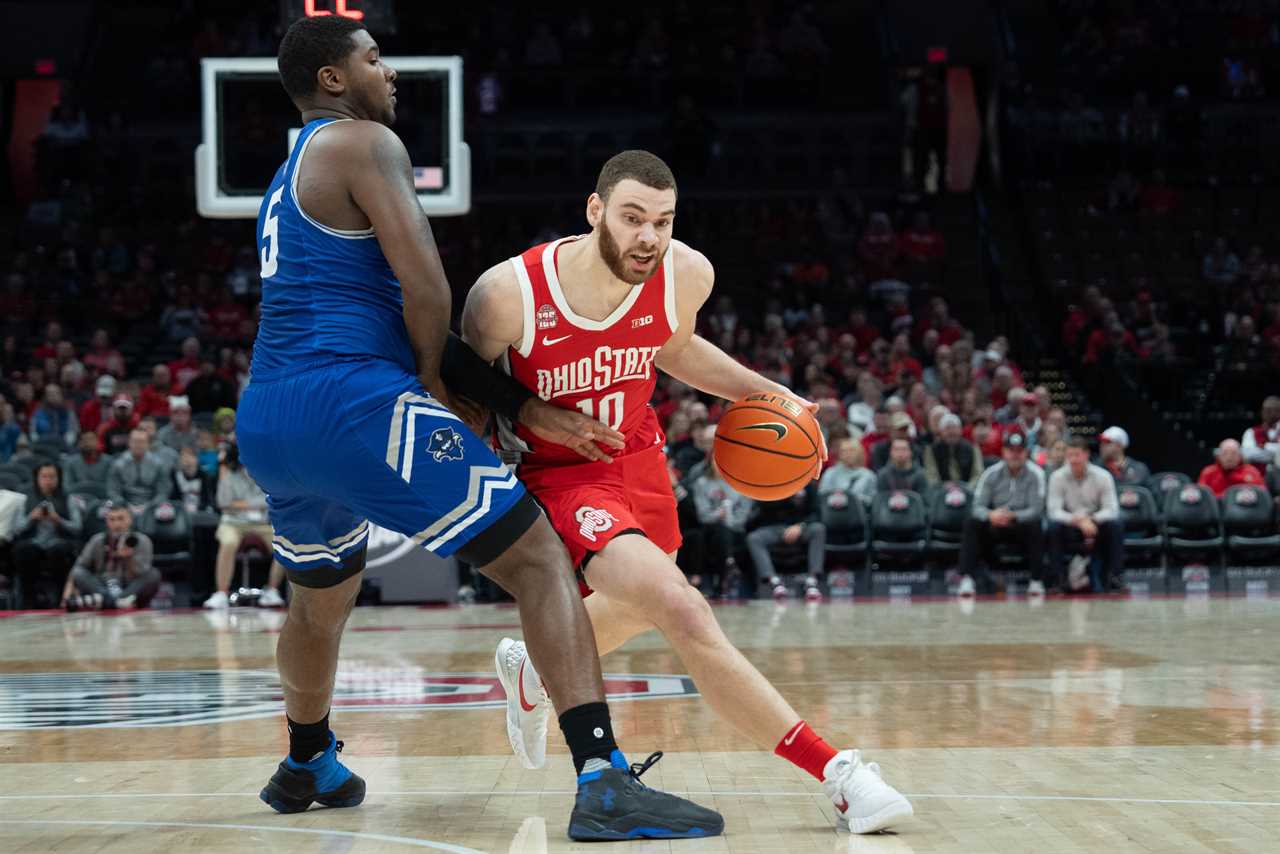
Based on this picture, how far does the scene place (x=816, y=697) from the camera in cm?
607

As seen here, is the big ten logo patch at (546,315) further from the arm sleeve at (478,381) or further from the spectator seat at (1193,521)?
the spectator seat at (1193,521)

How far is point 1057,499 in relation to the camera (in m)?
12.6

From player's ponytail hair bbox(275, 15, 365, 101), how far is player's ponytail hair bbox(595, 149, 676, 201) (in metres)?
0.70

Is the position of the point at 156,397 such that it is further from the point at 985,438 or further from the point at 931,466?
the point at 985,438

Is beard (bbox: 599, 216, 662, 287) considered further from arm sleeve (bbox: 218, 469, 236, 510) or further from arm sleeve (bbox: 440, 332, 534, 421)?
arm sleeve (bbox: 218, 469, 236, 510)

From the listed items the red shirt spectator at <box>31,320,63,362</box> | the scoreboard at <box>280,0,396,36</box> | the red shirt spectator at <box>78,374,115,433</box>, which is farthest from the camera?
the red shirt spectator at <box>31,320,63,362</box>

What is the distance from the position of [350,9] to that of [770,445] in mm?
6696

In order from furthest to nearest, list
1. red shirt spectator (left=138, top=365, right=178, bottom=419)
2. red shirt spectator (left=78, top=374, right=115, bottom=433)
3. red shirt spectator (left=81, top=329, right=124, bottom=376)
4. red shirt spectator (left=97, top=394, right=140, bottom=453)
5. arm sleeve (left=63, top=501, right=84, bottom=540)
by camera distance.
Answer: red shirt spectator (left=81, top=329, right=124, bottom=376) → red shirt spectator (left=138, top=365, right=178, bottom=419) → red shirt spectator (left=78, top=374, right=115, bottom=433) → red shirt spectator (left=97, top=394, right=140, bottom=453) → arm sleeve (left=63, top=501, right=84, bottom=540)

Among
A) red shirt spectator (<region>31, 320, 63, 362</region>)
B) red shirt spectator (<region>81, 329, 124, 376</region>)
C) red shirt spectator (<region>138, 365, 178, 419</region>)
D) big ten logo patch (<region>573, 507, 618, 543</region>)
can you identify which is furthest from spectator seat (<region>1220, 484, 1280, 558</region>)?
red shirt spectator (<region>31, 320, 63, 362</region>)

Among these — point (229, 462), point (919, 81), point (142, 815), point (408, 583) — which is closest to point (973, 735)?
point (142, 815)

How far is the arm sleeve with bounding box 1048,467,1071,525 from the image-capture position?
12.6 metres

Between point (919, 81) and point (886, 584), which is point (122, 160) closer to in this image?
point (919, 81)

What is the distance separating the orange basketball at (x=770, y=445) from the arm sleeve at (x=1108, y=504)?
8.61 metres

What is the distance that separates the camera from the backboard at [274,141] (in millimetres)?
10898
